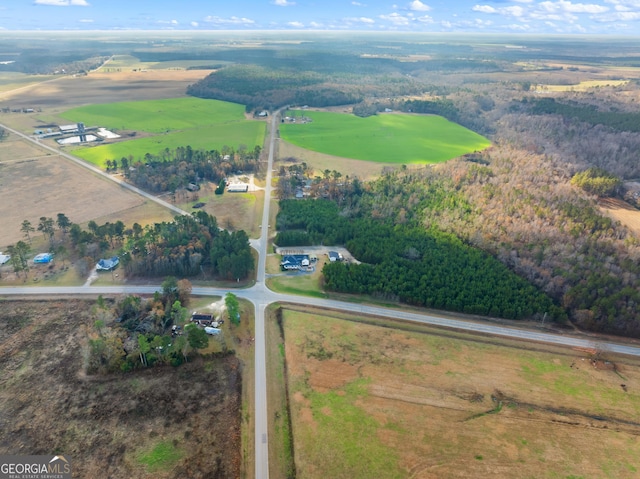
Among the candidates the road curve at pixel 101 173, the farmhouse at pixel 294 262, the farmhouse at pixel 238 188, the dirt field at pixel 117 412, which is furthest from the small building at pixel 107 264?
the farmhouse at pixel 238 188

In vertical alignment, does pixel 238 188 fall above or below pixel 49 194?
above

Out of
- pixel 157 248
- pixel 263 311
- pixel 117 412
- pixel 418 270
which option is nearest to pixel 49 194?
pixel 157 248

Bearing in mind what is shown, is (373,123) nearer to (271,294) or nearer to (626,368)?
(271,294)

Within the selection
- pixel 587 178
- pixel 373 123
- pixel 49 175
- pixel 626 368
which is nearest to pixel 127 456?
pixel 626 368

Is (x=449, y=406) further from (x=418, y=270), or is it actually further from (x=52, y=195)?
(x=52, y=195)

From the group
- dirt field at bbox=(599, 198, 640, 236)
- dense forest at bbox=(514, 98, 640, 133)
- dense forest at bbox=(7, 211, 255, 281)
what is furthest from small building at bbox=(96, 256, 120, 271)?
dense forest at bbox=(514, 98, 640, 133)

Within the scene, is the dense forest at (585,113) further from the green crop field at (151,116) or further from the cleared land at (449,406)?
the green crop field at (151,116)
